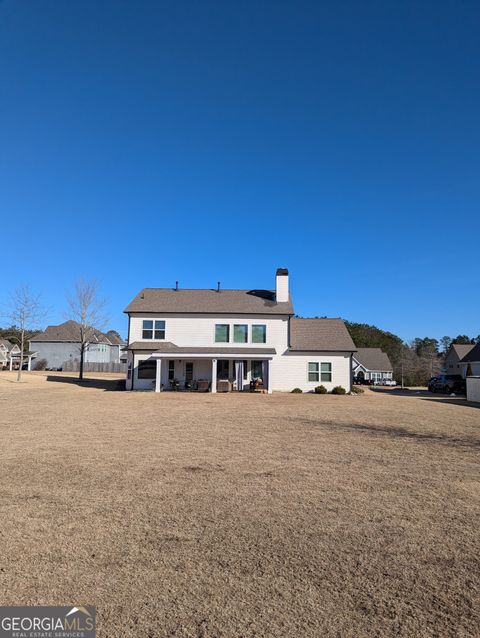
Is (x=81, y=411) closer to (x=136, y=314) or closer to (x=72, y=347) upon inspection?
(x=136, y=314)

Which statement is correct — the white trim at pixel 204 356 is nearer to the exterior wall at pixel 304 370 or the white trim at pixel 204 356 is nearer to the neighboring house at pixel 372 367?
the exterior wall at pixel 304 370

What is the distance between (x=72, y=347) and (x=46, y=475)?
57.8 meters

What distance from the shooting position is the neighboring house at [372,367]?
2453 inches

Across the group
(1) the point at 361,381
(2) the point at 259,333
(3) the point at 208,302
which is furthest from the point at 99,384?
(1) the point at 361,381

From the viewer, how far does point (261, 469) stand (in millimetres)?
7004

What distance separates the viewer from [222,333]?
2877cm

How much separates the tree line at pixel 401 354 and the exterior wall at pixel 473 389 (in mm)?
28620

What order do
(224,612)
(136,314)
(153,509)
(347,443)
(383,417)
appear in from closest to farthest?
(224,612)
(153,509)
(347,443)
(383,417)
(136,314)

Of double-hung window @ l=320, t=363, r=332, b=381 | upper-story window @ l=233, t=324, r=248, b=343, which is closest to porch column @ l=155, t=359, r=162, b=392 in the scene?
upper-story window @ l=233, t=324, r=248, b=343

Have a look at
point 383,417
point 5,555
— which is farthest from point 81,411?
point 5,555

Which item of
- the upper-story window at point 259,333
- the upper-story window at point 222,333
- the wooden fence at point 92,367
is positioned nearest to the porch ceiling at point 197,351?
the upper-story window at point 222,333

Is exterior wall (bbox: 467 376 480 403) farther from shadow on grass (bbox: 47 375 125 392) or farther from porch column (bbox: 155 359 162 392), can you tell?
shadow on grass (bbox: 47 375 125 392)

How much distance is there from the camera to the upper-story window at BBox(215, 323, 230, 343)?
2873 cm

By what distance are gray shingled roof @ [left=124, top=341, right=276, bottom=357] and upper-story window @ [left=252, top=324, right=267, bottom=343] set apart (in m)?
1.05
